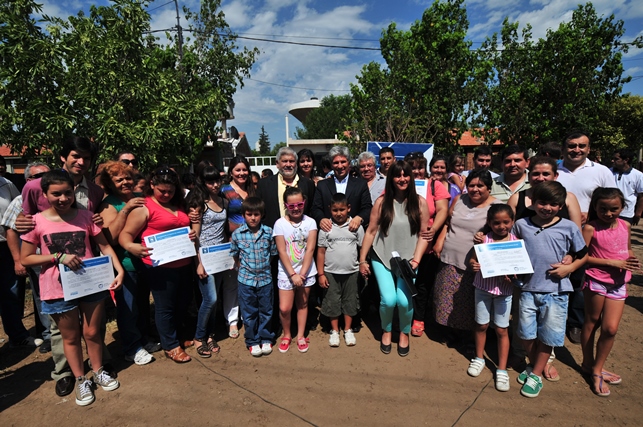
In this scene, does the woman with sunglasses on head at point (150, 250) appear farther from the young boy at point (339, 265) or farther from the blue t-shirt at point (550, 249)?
the blue t-shirt at point (550, 249)

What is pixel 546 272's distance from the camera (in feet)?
9.06

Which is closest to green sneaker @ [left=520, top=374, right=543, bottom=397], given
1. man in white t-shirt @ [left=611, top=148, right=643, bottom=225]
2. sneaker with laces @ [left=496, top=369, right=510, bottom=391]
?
sneaker with laces @ [left=496, top=369, right=510, bottom=391]

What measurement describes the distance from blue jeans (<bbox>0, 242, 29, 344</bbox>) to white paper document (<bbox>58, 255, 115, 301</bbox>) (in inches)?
66.8

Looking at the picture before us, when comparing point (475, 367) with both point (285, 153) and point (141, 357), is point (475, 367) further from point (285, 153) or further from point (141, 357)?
point (141, 357)

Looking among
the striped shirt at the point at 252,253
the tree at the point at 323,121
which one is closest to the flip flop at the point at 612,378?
the striped shirt at the point at 252,253

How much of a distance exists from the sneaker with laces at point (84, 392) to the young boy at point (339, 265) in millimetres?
2243

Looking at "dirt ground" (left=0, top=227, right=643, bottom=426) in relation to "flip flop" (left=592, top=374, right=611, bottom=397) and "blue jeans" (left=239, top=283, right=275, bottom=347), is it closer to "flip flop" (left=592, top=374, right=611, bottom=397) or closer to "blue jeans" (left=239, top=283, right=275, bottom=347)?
"flip flop" (left=592, top=374, right=611, bottom=397)

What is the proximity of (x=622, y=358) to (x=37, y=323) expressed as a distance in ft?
20.9

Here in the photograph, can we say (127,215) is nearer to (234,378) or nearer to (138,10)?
(234,378)

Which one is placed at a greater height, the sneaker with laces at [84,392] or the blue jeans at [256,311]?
the blue jeans at [256,311]

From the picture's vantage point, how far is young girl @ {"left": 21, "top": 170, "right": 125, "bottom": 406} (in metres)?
2.63

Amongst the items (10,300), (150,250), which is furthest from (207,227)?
→ (10,300)

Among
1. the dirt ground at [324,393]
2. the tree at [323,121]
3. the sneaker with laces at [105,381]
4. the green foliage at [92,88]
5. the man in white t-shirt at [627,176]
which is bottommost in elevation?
the dirt ground at [324,393]

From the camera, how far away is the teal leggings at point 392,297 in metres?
3.44
